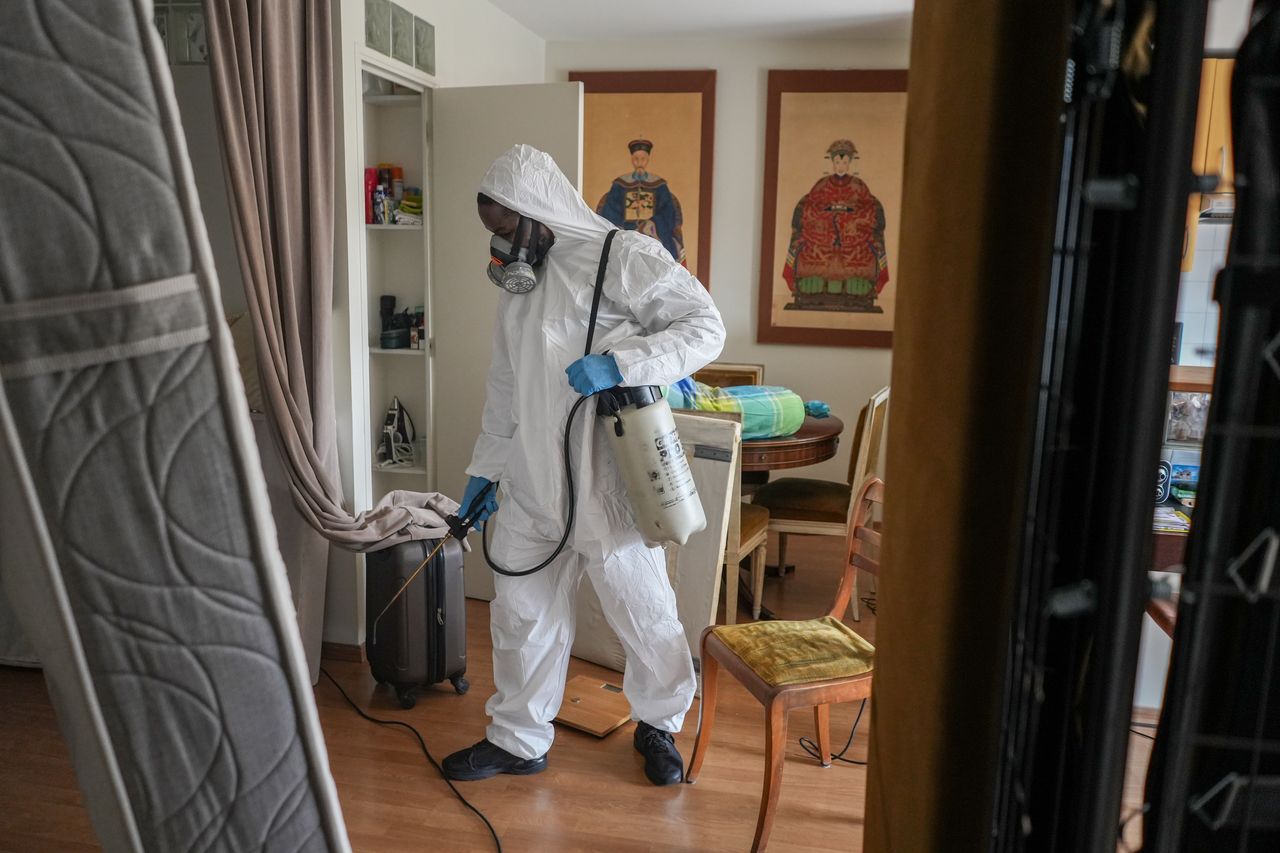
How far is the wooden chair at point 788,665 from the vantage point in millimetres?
2068

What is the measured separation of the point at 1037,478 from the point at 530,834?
1.96 m

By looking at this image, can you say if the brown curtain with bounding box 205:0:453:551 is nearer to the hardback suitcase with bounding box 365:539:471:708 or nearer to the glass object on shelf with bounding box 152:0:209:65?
the hardback suitcase with bounding box 365:539:471:708

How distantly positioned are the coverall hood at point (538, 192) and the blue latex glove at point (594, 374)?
Result: 0.41 metres

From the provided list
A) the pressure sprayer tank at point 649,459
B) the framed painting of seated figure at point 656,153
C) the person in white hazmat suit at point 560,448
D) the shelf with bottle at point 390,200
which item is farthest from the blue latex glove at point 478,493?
the framed painting of seated figure at point 656,153

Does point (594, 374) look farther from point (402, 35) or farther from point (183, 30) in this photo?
point (183, 30)

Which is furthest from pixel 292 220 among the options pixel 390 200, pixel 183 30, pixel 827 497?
pixel 827 497

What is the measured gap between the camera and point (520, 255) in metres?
2.40

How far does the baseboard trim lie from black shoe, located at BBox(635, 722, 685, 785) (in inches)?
45.2

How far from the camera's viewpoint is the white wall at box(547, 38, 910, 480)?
15.8 feet

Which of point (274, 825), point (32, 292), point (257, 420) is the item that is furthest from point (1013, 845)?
point (257, 420)

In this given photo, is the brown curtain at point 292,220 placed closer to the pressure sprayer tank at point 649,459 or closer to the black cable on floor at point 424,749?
the black cable on floor at point 424,749

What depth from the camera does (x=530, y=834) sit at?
2.24 m

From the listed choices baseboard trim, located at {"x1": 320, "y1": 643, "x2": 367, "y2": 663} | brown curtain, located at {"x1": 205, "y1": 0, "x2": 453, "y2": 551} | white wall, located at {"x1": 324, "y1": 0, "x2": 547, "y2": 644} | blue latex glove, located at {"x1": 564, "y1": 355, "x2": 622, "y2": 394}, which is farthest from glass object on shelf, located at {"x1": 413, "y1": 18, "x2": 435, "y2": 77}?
baseboard trim, located at {"x1": 320, "y1": 643, "x2": 367, "y2": 663}

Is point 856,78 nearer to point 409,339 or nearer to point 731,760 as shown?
point 409,339
